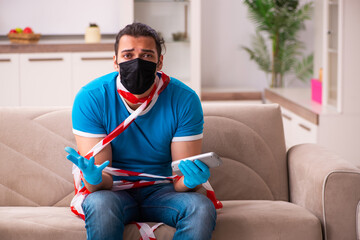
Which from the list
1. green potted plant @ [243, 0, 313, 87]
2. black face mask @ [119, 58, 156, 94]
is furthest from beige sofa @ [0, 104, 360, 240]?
green potted plant @ [243, 0, 313, 87]

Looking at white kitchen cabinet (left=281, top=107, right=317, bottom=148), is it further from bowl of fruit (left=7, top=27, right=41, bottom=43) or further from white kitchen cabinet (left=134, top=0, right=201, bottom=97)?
bowl of fruit (left=7, top=27, right=41, bottom=43)

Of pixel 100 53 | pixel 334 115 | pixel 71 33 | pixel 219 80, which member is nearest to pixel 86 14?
pixel 71 33

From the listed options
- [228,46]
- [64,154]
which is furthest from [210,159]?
[228,46]

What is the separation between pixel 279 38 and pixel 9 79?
2733 millimetres

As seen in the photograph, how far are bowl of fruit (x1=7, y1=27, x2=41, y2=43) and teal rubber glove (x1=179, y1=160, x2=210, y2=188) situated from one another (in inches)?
141

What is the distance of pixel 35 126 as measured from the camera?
2.39 metres

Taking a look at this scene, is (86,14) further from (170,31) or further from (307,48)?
(307,48)

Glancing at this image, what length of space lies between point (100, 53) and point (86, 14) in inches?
25.9

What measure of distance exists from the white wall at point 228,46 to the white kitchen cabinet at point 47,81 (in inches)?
63.1

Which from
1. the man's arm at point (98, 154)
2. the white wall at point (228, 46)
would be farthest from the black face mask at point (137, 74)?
the white wall at point (228, 46)

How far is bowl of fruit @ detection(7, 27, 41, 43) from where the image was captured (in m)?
4.99

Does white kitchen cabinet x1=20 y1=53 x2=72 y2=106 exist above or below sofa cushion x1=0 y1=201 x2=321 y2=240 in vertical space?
above

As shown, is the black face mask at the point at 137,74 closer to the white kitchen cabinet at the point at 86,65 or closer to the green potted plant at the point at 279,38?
the white kitchen cabinet at the point at 86,65

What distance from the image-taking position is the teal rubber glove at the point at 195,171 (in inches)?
71.4
